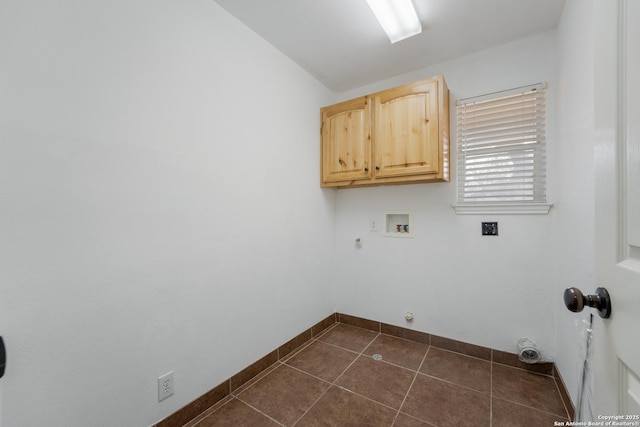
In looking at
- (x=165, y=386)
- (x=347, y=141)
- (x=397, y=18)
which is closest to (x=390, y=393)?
(x=165, y=386)

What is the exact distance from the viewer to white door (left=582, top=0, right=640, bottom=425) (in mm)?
529

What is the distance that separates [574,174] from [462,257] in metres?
0.94

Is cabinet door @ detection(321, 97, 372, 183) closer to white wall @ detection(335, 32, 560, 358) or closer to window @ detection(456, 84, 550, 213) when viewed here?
white wall @ detection(335, 32, 560, 358)

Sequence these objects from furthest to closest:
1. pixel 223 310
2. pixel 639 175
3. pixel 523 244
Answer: pixel 523 244, pixel 223 310, pixel 639 175

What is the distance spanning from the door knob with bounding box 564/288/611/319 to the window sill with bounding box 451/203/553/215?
4.96 feet

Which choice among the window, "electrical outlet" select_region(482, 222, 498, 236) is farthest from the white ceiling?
"electrical outlet" select_region(482, 222, 498, 236)

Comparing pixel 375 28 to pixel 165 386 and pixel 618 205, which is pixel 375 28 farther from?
pixel 165 386

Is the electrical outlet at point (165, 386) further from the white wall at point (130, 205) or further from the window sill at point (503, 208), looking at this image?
the window sill at point (503, 208)

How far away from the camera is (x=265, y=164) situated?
2016 millimetres

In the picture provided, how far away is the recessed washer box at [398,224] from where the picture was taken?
242cm

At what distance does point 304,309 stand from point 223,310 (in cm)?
89

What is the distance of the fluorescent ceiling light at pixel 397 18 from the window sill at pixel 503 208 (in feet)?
4.41

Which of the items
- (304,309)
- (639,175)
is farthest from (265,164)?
(639,175)

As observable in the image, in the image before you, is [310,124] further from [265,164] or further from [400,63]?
[400,63]
